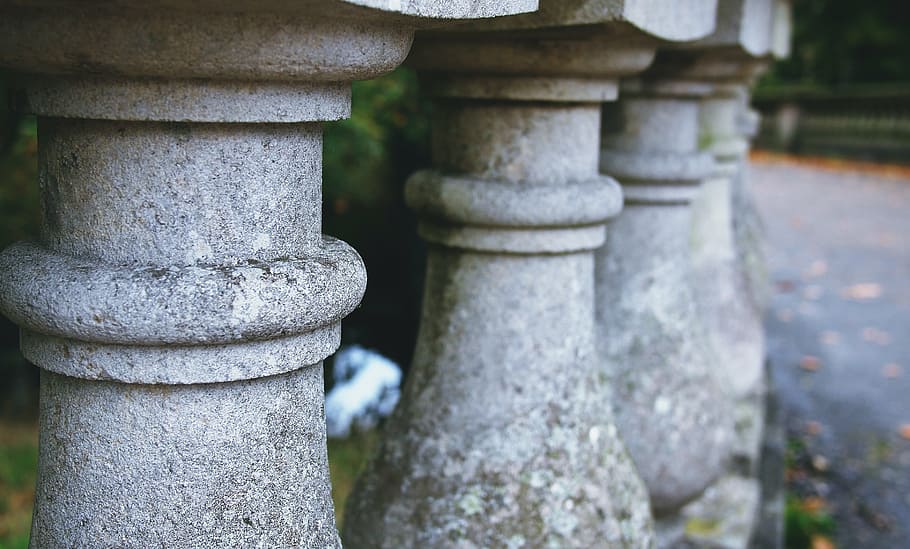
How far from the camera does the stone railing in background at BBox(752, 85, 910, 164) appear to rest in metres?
16.4

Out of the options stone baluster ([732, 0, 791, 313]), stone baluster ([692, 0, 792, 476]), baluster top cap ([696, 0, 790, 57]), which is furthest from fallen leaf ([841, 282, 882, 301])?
baluster top cap ([696, 0, 790, 57])

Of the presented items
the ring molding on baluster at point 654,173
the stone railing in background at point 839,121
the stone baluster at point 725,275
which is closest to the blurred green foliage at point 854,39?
the stone railing in background at point 839,121

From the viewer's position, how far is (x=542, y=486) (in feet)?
5.13

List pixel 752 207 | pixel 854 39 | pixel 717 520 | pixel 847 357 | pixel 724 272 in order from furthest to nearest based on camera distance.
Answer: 1. pixel 854 39
2. pixel 847 357
3. pixel 752 207
4. pixel 724 272
5. pixel 717 520

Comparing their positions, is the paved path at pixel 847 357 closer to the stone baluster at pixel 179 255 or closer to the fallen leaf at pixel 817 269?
the fallen leaf at pixel 817 269

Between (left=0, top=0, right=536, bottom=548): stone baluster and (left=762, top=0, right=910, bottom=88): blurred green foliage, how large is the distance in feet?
64.0

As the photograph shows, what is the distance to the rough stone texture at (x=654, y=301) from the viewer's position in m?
2.20

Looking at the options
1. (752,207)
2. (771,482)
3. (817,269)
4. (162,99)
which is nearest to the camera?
(162,99)

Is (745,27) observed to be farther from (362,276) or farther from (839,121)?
(839,121)

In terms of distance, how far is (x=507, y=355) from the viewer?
1585 mm

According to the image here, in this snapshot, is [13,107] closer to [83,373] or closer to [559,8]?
[83,373]

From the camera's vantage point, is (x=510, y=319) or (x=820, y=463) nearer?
(x=510, y=319)

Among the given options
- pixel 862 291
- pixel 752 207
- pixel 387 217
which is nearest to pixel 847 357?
pixel 862 291

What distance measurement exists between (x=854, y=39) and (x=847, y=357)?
46.6 ft
